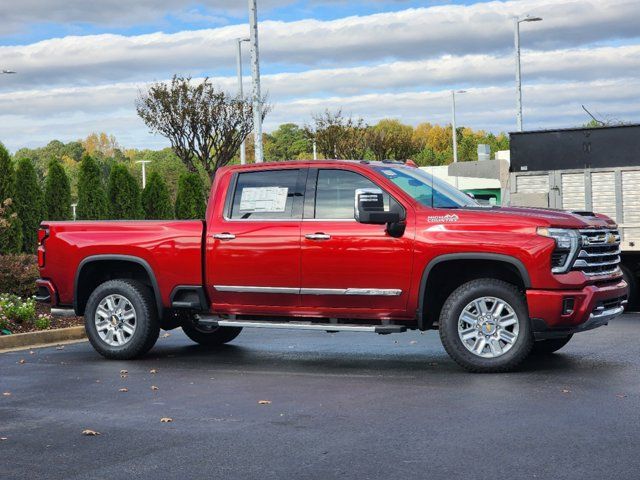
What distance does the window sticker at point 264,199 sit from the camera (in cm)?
1193

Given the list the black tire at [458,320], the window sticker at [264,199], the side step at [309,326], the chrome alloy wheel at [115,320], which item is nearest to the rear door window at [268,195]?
the window sticker at [264,199]

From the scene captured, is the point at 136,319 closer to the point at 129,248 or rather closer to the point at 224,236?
the point at 129,248

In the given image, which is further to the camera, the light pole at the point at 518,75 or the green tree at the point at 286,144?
the green tree at the point at 286,144

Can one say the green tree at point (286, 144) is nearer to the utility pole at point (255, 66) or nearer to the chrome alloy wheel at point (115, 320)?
the utility pole at point (255, 66)

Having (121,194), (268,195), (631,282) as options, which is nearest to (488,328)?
(268,195)

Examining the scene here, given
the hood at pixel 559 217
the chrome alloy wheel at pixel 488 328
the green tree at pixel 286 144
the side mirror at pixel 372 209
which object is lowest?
the chrome alloy wheel at pixel 488 328

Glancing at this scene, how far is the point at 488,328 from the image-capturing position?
35.7ft

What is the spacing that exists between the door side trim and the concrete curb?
3.75 metres

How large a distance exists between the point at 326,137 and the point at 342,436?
182 ft

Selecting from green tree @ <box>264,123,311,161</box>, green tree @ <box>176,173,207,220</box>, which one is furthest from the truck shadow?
green tree @ <box>264,123,311,161</box>

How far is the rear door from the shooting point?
11.6m

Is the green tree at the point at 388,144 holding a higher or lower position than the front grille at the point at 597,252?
higher

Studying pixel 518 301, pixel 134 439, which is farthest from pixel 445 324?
pixel 134 439

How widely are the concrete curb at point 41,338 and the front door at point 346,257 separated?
15.5 ft
